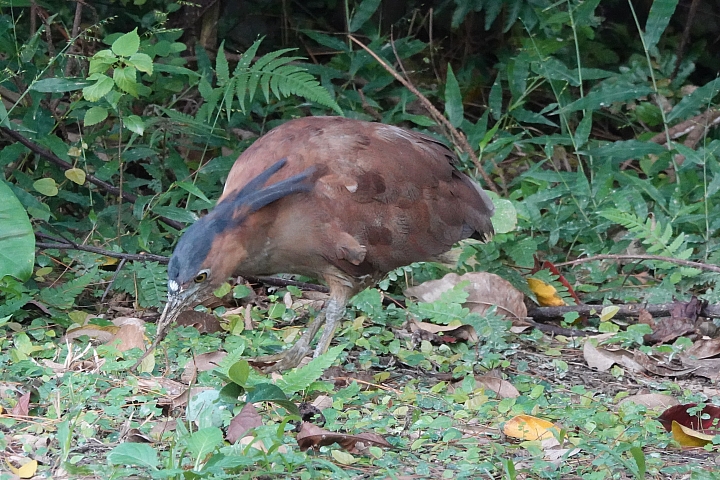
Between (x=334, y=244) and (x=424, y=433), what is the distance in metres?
1.08

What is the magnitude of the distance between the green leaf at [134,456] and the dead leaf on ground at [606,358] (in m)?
2.52

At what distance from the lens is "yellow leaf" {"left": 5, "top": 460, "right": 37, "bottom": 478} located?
288cm

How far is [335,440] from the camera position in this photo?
3.24 metres

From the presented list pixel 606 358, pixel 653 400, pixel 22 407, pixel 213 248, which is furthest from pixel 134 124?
pixel 653 400

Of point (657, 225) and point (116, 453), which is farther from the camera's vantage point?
point (657, 225)

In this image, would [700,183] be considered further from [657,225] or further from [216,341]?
[216,341]

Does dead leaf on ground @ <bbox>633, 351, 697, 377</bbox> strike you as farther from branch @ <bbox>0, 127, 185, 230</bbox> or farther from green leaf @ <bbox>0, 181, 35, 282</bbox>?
green leaf @ <bbox>0, 181, 35, 282</bbox>

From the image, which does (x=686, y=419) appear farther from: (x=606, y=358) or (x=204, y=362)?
(x=204, y=362)

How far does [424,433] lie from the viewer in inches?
140

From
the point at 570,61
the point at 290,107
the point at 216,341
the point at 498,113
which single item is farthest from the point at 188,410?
the point at 570,61

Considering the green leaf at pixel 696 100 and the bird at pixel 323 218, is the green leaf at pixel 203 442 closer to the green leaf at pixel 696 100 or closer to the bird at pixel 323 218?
the bird at pixel 323 218

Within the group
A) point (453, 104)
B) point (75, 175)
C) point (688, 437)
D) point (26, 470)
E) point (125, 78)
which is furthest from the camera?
point (453, 104)

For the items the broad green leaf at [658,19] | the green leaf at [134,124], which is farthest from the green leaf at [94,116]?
the broad green leaf at [658,19]

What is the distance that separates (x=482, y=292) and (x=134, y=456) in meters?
2.81
